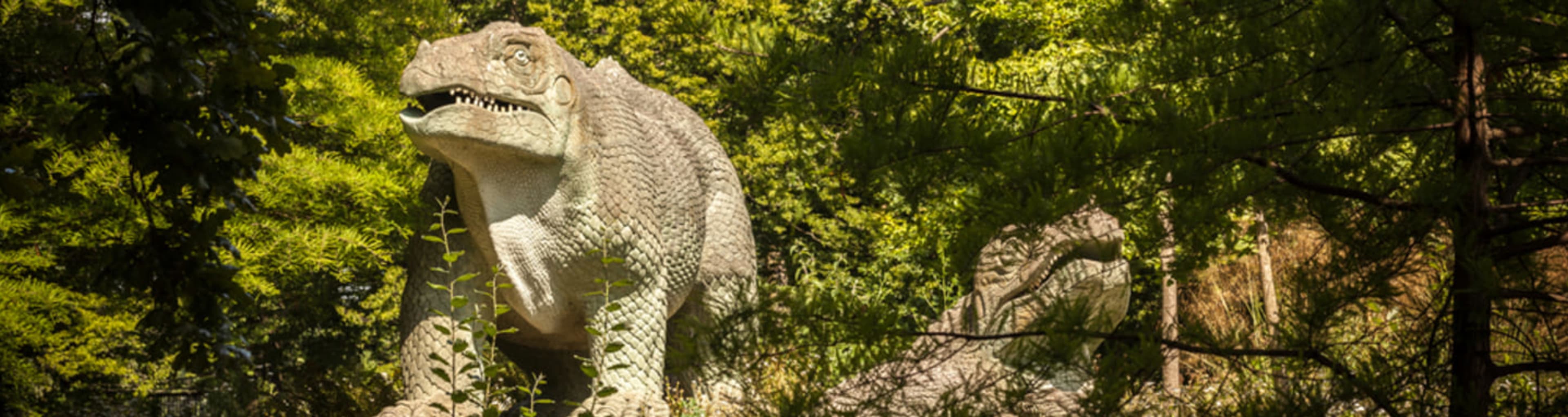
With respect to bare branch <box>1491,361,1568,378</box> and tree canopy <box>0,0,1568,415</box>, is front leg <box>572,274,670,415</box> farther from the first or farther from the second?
bare branch <box>1491,361,1568,378</box>

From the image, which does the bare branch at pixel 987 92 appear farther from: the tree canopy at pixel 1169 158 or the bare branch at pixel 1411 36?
the bare branch at pixel 1411 36

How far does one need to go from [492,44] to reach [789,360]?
92.0 inches

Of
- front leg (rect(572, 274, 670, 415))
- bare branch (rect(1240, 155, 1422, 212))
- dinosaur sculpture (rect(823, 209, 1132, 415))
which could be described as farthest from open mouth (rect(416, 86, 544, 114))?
bare branch (rect(1240, 155, 1422, 212))

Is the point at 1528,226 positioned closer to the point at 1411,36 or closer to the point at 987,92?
the point at 1411,36

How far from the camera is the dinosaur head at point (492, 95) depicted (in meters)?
4.85

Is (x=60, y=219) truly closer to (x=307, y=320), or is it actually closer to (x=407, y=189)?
(x=407, y=189)

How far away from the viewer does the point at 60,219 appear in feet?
23.0

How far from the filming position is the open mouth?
4.94 m

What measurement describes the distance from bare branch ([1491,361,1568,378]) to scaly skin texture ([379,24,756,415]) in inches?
97.8

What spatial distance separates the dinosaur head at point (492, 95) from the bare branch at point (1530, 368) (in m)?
3.24

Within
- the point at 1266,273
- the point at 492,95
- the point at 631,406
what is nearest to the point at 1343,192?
the point at 492,95

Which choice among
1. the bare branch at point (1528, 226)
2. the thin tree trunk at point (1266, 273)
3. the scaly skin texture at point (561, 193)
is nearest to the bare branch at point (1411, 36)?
the bare branch at point (1528, 226)

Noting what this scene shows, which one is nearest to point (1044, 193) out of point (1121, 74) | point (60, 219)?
point (1121, 74)

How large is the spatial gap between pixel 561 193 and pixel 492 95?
0.47 m
